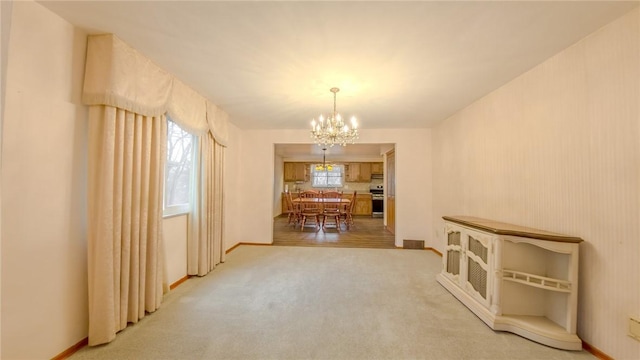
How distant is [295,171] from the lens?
851cm

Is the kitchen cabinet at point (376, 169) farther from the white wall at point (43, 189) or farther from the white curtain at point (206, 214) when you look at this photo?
the white wall at point (43, 189)

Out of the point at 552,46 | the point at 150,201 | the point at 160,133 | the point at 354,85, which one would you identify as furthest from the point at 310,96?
the point at 552,46

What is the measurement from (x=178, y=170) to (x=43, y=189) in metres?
1.31

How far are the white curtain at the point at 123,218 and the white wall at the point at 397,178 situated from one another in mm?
2213

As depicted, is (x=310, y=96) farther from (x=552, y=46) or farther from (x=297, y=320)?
(x=297, y=320)

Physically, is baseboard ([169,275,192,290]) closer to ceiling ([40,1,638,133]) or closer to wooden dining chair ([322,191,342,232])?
ceiling ([40,1,638,133])

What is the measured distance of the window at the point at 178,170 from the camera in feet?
8.19

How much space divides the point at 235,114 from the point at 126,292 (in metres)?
2.46

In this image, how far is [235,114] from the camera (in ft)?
11.0

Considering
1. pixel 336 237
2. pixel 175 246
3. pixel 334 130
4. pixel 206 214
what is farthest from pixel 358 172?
pixel 175 246

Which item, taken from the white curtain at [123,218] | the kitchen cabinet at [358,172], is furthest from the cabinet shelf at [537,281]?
the kitchen cabinet at [358,172]

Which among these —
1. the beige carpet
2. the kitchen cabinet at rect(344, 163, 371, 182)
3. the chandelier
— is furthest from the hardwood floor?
the kitchen cabinet at rect(344, 163, 371, 182)

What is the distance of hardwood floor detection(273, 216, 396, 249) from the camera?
4.33 m

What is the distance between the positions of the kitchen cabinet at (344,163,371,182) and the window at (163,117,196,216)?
20.7 feet
